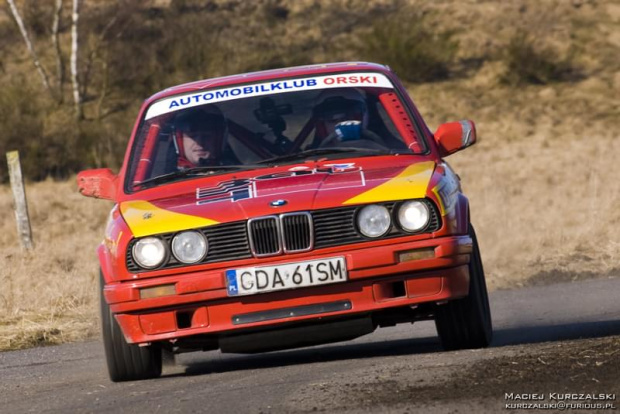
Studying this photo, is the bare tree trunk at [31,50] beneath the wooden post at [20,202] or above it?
above

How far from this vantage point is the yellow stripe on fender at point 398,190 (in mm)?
5945

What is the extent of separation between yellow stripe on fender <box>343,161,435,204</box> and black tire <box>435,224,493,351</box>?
506mm

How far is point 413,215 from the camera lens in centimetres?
598

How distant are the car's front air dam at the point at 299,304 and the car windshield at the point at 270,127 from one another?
1.01 meters

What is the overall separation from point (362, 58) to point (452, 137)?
33.4 m

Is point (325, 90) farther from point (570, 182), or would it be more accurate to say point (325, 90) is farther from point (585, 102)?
point (585, 102)

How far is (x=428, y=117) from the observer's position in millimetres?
35719

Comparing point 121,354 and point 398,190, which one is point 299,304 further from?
point 121,354

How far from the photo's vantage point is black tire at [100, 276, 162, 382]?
252 inches

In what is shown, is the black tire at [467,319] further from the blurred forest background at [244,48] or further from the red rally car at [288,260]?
the blurred forest background at [244,48]

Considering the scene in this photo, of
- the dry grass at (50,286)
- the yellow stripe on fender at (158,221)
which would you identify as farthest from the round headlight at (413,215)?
the dry grass at (50,286)

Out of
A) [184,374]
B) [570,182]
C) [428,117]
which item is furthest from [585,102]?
[184,374]

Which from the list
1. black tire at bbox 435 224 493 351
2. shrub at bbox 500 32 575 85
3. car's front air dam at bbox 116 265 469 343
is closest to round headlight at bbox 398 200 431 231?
car's front air dam at bbox 116 265 469 343

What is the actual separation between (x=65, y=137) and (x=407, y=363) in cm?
2856
